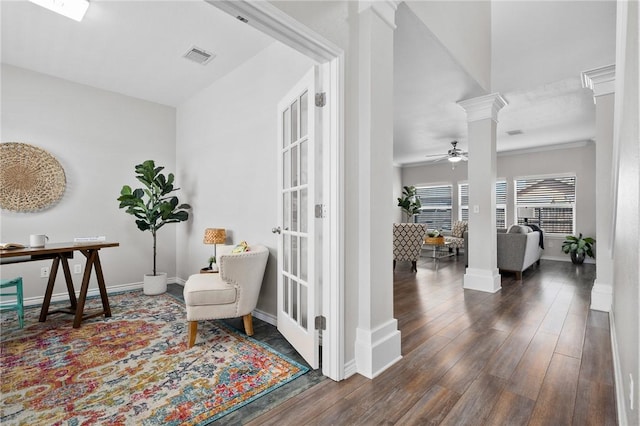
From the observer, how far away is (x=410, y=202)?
9.13 meters

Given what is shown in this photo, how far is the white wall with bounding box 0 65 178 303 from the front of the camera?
3451 mm

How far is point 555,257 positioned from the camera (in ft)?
23.0

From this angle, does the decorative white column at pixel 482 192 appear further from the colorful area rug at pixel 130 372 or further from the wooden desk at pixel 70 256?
the wooden desk at pixel 70 256

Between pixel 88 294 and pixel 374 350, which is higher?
pixel 374 350

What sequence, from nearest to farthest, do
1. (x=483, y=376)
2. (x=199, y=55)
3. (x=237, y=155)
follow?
(x=483, y=376) → (x=199, y=55) → (x=237, y=155)

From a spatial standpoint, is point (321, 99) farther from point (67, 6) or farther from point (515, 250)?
point (515, 250)

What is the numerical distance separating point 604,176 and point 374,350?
3177 mm

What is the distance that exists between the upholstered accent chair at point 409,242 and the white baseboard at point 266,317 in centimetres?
327

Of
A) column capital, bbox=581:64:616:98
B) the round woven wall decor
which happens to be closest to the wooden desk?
the round woven wall decor

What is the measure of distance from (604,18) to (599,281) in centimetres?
259

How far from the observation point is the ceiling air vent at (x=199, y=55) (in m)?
3.15

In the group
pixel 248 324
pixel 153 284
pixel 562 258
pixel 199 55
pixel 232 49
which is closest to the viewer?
pixel 248 324

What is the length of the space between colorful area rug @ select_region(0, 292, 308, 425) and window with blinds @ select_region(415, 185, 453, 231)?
7737 millimetres

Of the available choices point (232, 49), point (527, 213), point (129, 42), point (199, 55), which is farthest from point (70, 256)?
point (527, 213)
